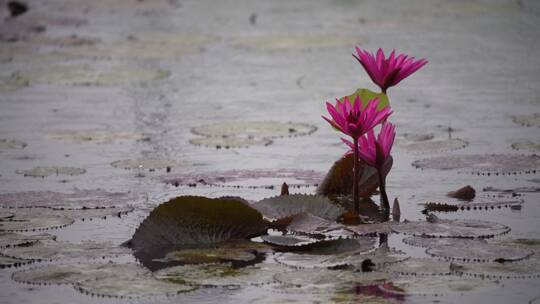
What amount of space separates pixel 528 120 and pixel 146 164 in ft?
6.10

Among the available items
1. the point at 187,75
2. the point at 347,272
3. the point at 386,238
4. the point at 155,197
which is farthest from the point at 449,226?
the point at 187,75

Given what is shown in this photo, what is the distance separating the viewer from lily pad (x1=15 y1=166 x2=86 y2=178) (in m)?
5.30

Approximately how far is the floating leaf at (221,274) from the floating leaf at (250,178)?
45.7 inches

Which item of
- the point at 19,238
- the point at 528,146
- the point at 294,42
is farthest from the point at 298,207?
the point at 294,42

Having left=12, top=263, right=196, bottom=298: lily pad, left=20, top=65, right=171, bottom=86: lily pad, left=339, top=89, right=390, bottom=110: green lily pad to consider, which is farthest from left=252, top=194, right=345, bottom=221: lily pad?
left=20, top=65, right=171, bottom=86: lily pad

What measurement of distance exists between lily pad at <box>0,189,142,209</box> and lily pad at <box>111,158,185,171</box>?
0.49 m

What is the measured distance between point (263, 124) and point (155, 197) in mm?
1537

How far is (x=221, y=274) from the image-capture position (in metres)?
3.78

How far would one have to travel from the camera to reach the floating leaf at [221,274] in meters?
3.69

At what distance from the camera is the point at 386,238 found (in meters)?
4.18

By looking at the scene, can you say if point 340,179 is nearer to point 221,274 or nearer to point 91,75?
point 221,274

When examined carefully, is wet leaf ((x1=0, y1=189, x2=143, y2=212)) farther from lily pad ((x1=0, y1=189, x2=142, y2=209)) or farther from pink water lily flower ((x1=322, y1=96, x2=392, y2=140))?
pink water lily flower ((x1=322, y1=96, x2=392, y2=140))

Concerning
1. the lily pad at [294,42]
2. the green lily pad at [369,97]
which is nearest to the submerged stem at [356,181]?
the green lily pad at [369,97]

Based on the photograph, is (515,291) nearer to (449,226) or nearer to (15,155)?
(449,226)
